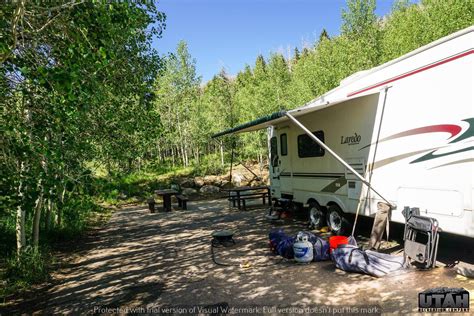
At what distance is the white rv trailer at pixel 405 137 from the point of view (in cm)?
420

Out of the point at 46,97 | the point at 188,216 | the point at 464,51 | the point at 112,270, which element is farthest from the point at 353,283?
the point at 188,216

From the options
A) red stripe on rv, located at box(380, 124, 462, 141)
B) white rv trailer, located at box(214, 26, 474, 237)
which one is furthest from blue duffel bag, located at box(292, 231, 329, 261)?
red stripe on rv, located at box(380, 124, 462, 141)

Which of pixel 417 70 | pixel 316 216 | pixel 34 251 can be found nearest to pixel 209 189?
pixel 316 216

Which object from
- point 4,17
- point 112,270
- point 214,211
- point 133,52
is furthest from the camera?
point 214,211

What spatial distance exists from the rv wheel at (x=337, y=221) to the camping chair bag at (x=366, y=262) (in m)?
1.67

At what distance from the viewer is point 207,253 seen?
20.8 feet

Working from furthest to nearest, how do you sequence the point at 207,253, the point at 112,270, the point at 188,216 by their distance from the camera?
the point at 188,216 → the point at 207,253 → the point at 112,270

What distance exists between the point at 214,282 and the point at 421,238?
10.5 feet

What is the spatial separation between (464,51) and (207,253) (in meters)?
5.24

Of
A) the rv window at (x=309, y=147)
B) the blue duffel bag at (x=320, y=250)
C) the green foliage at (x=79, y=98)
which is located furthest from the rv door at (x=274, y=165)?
the blue duffel bag at (x=320, y=250)

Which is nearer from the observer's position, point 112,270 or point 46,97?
point 46,97

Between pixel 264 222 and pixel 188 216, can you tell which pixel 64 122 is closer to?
pixel 264 222

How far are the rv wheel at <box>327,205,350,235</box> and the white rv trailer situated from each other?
0.8 inches

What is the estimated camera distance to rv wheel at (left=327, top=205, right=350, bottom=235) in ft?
21.5
